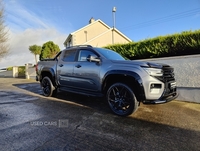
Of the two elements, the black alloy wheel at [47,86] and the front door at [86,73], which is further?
the black alloy wheel at [47,86]

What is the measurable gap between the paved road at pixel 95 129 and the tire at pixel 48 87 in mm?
1451

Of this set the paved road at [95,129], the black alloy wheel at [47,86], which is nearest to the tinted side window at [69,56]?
the black alloy wheel at [47,86]

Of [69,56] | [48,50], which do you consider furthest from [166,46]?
[48,50]

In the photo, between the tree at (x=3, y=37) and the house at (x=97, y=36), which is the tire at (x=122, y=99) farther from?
the tree at (x=3, y=37)

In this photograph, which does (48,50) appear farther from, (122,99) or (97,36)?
(122,99)

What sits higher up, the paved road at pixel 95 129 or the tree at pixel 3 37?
the tree at pixel 3 37

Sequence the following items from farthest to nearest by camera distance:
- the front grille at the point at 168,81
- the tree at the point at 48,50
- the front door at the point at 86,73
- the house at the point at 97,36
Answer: the tree at the point at 48,50, the house at the point at 97,36, the front door at the point at 86,73, the front grille at the point at 168,81

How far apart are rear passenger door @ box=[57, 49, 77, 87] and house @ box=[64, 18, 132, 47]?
15.9 metres

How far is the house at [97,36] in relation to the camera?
21.5 metres

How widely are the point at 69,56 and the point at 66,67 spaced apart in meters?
0.42

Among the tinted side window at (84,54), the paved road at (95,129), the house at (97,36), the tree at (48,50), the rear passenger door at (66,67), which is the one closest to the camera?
the paved road at (95,129)

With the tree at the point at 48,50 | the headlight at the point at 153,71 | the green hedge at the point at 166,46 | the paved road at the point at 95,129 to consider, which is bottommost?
the paved road at the point at 95,129

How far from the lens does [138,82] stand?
3502 millimetres

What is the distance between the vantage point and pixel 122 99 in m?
3.87
